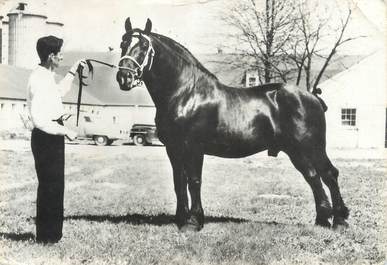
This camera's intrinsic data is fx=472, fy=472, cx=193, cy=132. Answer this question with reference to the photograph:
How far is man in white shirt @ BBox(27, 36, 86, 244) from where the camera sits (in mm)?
3381

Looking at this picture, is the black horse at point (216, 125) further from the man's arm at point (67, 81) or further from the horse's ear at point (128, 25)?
the man's arm at point (67, 81)

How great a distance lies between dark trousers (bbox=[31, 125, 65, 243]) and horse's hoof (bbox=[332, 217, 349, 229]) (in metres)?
2.07

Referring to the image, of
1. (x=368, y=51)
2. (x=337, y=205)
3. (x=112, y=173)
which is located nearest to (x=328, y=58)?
(x=368, y=51)

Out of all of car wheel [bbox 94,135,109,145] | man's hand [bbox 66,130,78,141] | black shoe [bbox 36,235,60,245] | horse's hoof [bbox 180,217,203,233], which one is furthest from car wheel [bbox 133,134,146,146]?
black shoe [bbox 36,235,60,245]

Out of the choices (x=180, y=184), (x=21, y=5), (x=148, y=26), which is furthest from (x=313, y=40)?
(x=21, y=5)

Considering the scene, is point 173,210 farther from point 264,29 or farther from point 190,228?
point 264,29

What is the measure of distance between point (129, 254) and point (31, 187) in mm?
1104

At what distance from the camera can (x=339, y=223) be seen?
3531 millimetres

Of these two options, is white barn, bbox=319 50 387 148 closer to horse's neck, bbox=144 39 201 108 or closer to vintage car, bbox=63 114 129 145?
horse's neck, bbox=144 39 201 108

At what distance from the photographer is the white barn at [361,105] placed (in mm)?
3408

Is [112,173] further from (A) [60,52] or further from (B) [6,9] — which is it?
(B) [6,9]

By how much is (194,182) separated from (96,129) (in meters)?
0.92

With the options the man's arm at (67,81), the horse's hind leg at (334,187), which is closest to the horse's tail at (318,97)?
the horse's hind leg at (334,187)

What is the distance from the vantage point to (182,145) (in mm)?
3576
